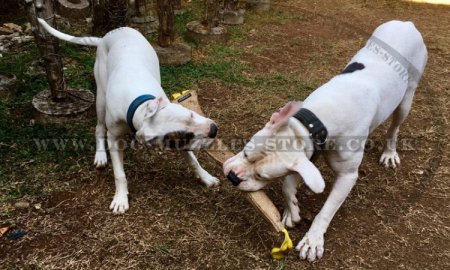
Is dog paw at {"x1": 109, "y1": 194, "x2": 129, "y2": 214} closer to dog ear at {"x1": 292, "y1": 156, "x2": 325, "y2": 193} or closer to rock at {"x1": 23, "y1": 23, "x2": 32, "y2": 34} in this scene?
dog ear at {"x1": 292, "y1": 156, "x2": 325, "y2": 193}

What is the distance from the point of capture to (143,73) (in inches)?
149

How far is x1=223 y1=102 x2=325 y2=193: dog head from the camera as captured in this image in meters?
2.91

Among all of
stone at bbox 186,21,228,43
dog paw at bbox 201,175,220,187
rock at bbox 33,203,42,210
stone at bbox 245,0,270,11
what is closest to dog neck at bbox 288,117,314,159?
dog paw at bbox 201,175,220,187

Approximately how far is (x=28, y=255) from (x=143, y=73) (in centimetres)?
177

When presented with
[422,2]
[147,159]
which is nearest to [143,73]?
[147,159]

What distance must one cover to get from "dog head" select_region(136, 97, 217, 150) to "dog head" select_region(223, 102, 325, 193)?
1.28ft

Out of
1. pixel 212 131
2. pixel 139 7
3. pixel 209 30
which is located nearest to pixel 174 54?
pixel 209 30

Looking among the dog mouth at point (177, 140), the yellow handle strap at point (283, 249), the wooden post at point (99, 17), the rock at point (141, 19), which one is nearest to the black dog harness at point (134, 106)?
the dog mouth at point (177, 140)

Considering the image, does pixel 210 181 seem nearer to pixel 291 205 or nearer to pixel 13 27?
pixel 291 205

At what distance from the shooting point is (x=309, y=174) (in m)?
2.81

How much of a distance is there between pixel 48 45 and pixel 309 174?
328cm

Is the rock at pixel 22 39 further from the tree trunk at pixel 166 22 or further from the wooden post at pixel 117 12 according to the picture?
the tree trunk at pixel 166 22

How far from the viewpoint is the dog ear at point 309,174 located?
2732 millimetres

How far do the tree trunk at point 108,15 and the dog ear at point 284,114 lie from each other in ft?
13.7
